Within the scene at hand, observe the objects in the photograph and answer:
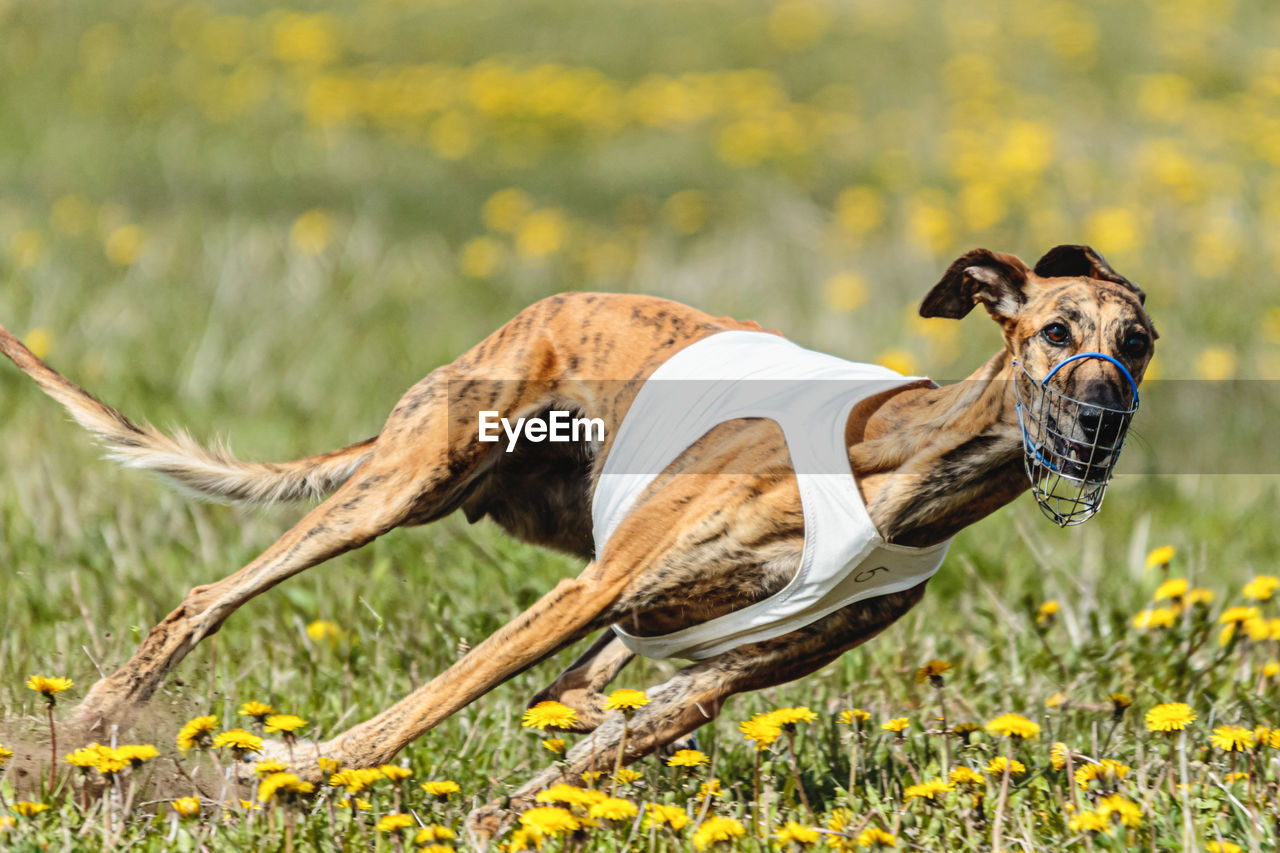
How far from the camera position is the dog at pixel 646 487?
9.70 feet

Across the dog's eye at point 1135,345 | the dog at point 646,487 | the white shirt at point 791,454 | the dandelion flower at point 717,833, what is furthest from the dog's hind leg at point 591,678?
the dog's eye at point 1135,345

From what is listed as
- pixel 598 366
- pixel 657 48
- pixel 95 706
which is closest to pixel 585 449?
pixel 598 366

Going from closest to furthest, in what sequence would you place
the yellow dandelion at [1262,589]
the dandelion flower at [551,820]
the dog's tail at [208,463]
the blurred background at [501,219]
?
the dandelion flower at [551,820]
the yellow dandelion at [1262,589]
the dog's tail at [208,463]
the blurred background at [501,219]

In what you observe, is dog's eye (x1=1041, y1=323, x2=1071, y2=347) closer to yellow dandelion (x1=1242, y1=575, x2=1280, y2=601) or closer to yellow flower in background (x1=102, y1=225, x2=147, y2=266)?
yellow dandelion (x1=1242, y1=575, x2=1280, y2=601)

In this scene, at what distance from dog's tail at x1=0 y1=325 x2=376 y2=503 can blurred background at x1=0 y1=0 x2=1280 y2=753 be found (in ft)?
1.52

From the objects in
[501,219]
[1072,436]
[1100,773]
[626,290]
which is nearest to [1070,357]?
[1072,436]

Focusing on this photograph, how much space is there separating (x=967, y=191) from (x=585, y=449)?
Result: 4941mm

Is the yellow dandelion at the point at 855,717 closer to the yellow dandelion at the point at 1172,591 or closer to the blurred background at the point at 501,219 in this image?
the blurred background at the point at 501,219

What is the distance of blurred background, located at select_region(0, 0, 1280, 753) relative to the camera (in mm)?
4695

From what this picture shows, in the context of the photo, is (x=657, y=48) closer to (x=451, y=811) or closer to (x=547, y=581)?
(x=547, y=581)

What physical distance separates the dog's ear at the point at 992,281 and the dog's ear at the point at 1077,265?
9 cm

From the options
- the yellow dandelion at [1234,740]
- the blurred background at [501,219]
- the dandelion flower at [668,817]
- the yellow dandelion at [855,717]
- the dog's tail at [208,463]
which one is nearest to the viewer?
the dandelion flower at [668,817]

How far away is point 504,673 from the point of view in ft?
10.3

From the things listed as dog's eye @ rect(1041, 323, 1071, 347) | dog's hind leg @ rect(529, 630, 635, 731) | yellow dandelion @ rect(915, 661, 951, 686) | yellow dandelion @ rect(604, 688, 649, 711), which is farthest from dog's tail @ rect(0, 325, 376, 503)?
dog's eye @ rect(1041, 323, 1071, 347)
